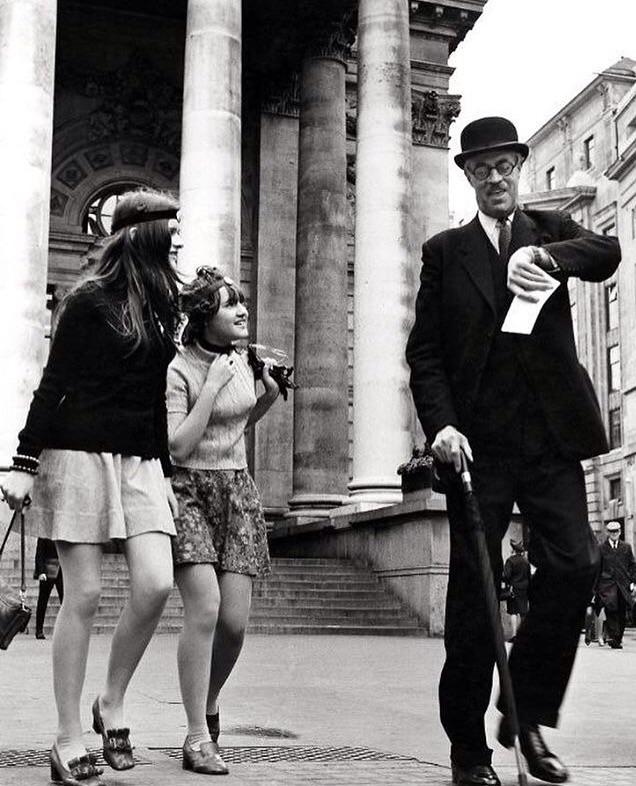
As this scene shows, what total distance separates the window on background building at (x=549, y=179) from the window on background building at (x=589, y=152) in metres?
3.97

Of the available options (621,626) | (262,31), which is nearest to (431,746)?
(621,626)

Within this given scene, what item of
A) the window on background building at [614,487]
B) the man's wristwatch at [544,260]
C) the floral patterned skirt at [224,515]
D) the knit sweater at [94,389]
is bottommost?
the floral patterned skirt at [224,515]

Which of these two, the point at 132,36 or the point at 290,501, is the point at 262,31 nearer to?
the point at 132,36

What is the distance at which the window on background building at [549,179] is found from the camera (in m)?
73.8

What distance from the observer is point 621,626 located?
19516 mm

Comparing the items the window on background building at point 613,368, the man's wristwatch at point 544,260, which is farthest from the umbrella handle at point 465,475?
the window on background building at point 613,368

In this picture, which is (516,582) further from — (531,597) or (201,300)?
(531,597)

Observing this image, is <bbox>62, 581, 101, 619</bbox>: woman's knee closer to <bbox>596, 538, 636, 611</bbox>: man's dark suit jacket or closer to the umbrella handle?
the umbrella handle

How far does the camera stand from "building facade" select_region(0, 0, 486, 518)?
21.5m

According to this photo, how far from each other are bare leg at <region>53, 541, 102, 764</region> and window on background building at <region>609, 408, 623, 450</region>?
55.6m

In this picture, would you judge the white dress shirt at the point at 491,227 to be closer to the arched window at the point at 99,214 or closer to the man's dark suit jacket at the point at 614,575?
the man's dark suit jacket at the point at 614,575

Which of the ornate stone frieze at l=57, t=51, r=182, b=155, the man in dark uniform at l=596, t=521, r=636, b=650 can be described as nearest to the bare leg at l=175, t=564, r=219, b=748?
→ the man in dark uniform at l=596, t=521, r=636, b=650

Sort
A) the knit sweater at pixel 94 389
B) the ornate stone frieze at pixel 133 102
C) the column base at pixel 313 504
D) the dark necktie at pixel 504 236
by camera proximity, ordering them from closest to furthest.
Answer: the knit sweater at pixel 94 389
the dark necktie at pixel 504 236
the column base at pixel 313 504
the ornate stone frieze at pixel 133 102

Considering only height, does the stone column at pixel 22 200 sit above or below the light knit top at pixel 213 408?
above
